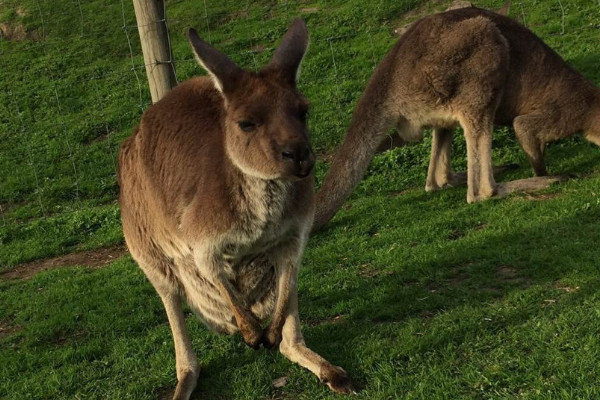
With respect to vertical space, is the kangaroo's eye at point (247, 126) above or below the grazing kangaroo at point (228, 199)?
above

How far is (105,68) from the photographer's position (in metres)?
12.8

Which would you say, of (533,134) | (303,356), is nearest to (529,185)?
(533,134)

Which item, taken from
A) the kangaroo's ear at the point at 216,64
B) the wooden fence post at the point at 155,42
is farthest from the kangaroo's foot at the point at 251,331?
the wooden fence post at the point at 155,42

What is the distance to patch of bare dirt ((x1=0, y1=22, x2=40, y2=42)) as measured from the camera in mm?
14914

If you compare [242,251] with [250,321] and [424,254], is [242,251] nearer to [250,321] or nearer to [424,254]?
[250,321]

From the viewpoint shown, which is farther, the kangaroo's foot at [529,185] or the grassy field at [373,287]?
the kangaroo's foot at [529,185]

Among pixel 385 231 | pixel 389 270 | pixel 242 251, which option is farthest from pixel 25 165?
pixel 242 251

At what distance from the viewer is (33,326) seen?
484 centimetres

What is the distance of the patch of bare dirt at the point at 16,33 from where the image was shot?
14914mm

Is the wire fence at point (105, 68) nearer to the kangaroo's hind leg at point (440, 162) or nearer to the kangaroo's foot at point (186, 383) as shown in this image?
the kangaroo's hind leg at point (440, 162)

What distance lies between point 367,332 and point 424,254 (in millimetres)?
1184

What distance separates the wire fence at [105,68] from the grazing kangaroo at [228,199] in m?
3.84

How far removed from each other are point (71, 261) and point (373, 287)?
11.7ft

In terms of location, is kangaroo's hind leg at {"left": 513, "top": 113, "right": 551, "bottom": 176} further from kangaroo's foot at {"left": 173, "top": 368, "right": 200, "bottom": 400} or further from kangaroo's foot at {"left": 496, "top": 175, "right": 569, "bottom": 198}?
kangaroo's foot at {"left": 173, "top": 368, "right": 200, "bottom": 400}
